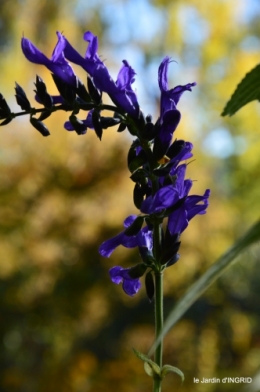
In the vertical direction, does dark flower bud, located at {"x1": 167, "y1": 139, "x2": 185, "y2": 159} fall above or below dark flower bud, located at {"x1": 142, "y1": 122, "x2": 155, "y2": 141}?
below

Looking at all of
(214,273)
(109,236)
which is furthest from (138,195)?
(109,236)

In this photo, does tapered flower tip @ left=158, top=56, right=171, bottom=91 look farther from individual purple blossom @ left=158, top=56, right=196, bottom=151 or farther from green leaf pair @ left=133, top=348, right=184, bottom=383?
green leaf pair @ left=133, top=348, right=184, bottom=383

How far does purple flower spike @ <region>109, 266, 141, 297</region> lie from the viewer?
0.31 metres

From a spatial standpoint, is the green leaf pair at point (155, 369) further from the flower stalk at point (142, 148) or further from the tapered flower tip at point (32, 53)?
the tapered flower tip at point (32, 53)

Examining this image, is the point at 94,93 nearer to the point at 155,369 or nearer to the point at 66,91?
the point at 66,91

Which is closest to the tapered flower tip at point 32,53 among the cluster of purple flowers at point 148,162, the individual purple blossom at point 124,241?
the cluster of purple flowers at point 148,162

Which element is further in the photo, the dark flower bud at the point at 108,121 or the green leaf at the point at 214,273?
the dark flower bud at the point at 108,121

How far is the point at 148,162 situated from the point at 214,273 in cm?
12

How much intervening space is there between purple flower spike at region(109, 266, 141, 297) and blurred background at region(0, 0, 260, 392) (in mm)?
2261

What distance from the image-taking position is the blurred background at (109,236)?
8.53 feet

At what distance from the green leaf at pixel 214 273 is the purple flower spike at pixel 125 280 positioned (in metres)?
0.15

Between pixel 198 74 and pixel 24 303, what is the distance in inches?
78.3

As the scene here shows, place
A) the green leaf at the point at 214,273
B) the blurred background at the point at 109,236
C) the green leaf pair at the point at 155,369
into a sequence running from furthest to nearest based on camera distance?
the blurred background at the point at 109,236 → the green leaf pair at the point at 155,369 → the green leaf at the point at 214,273

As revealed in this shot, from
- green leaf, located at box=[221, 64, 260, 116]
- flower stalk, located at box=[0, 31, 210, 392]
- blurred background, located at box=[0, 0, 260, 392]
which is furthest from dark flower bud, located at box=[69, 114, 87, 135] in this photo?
blurred background, located at box=[0, 0, 260, 392]
